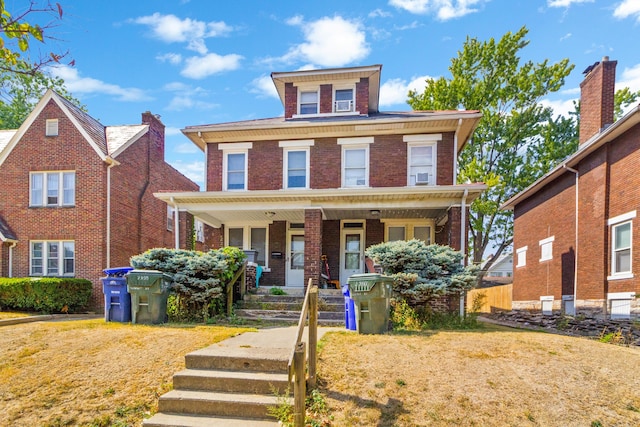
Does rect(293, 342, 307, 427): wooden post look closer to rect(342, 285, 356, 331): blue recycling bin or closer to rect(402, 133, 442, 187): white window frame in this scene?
rect(342, 285, 356, 331): blue recycling bin

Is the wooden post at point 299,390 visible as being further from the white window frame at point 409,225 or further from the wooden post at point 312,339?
the white window frame at point 409,225

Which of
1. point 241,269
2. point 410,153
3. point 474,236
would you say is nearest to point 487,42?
point 474,236

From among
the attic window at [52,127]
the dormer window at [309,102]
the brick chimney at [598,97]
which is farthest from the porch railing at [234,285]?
the brick chimney at [598,97]

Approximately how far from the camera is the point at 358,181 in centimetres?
1332

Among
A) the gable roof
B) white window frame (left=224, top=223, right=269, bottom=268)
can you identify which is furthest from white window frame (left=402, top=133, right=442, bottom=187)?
white window frame (left=224, top=223, right=269, bottom=268)

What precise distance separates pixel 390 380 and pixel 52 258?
1493 centimetres

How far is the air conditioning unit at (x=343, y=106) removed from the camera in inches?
574

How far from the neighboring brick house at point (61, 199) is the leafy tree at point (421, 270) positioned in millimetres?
10932

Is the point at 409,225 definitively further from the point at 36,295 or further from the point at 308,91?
the point at 36,295

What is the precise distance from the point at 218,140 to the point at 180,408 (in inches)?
426

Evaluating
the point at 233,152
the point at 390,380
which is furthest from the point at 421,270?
the point at 233,152

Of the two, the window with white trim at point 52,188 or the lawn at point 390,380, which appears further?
the window with white trim at point 52,188

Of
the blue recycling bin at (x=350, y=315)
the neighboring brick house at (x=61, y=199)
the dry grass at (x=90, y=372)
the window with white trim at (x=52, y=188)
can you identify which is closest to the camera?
the dry grass at (x=90, y=372)

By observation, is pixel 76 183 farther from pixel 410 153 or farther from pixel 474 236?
pixel 474 236
